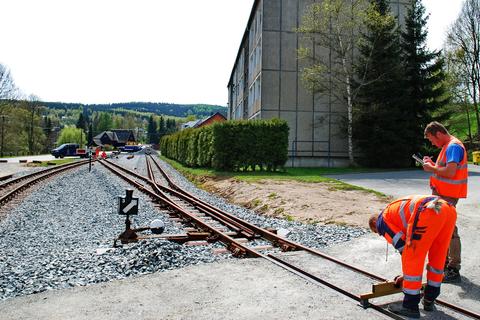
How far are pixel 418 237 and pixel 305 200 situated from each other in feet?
27.6

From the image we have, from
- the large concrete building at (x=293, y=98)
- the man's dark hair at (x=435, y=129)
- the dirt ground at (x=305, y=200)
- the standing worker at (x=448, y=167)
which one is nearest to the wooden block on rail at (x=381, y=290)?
the standing worker at (x=448, y=167)

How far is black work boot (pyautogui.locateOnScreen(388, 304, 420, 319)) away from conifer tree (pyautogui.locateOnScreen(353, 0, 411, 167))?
24.7 metres

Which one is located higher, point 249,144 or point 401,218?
point 249,144

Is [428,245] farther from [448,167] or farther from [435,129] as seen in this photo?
[435,129]

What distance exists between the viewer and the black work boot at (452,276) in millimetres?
5172

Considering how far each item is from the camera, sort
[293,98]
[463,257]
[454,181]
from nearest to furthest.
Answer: [454,181], [463,257], [293,98]

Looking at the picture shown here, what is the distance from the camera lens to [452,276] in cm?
517

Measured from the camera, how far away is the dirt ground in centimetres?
1029

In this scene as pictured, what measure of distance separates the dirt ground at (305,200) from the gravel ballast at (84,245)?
0.67 m

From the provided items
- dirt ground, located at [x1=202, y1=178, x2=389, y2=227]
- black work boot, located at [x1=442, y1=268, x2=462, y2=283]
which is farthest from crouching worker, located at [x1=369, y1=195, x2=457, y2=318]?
dirt ground, located at [x1=202, y1=178, x2=389, y2=227]

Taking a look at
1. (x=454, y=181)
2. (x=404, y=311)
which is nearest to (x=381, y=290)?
(x=404, y=311)

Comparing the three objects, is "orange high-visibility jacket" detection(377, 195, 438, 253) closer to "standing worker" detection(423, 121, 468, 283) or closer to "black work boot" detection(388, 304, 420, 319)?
"black work boot" detection(388, 304, 420, 319)

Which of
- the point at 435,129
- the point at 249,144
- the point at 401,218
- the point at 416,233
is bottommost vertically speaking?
the point at 416,233

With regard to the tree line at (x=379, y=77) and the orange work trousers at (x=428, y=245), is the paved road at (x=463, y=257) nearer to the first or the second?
the orange work trousers at (x=428, y=245)
